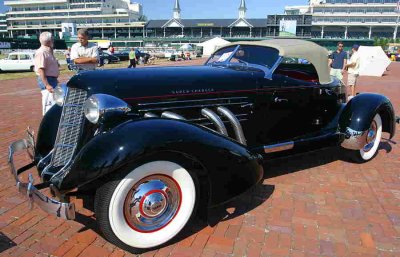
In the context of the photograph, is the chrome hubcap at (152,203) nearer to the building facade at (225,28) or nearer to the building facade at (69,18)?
the building facade at (225,28)

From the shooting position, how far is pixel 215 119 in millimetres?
3398

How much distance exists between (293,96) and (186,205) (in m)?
2.13

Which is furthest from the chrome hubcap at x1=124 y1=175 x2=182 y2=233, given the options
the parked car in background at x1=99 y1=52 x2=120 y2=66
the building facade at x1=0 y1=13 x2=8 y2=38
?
the building facade at x1=0 y1=13 x2=8 y2=38

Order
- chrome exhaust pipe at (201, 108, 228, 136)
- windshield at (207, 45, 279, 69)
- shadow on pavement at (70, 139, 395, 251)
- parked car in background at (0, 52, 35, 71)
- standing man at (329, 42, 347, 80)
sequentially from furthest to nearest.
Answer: parked car in background at (0, 52, 35, 71)
standing man at (329, 42, 347, 80)
windshield at (207, 45, 279, 69)
chrome exhaust pipe at (201, 108, 228, 136)
shadow on pavement at (70, 139, 395, 251)

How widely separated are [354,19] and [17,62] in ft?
305

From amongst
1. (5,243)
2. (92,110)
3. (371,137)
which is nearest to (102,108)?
(92,110)

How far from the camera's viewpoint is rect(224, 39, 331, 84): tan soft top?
413 cm

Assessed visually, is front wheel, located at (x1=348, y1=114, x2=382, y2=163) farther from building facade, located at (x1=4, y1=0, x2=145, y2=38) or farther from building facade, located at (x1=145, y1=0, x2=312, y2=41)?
building facade, located at (x1=4, y1=0, x2=145, y2=38)

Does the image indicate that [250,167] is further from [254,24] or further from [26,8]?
[26,8]

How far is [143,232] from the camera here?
263cm

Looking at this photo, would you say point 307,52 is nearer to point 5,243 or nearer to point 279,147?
point 279,147

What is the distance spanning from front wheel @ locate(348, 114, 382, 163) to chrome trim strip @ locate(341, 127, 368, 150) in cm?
30

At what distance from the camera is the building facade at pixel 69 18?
107875 mm

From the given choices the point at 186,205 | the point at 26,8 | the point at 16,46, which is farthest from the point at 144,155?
the point at 26,8
